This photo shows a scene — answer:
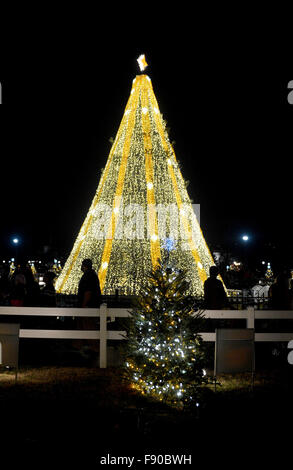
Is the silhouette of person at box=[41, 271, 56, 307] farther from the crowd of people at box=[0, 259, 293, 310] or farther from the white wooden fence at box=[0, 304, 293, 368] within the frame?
the white wooden fence at box=[0, 304, 293, 368]

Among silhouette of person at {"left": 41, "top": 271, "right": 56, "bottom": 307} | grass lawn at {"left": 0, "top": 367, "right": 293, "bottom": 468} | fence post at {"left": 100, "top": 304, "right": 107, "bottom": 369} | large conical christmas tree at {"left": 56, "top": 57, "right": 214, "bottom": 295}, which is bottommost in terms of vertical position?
grass lawn at {"left": 0, "top": 367, "right": 293, "bottom": 468}

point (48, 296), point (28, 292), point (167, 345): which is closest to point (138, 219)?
point (48, 296)

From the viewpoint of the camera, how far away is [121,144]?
18266 mm

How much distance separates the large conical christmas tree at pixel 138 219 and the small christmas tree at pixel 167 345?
974cm

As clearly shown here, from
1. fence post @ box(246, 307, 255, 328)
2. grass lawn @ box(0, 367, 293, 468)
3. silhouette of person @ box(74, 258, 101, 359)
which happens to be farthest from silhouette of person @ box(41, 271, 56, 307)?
fence post @ box(246, 307, 255, 328)

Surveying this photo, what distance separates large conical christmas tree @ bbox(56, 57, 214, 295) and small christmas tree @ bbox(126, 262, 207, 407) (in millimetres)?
9737

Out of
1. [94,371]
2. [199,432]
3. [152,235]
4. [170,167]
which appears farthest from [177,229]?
[199,432]

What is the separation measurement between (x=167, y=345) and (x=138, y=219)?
10.7 metres

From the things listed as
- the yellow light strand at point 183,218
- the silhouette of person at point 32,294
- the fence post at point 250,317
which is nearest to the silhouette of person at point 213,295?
the fence post at point 250,317

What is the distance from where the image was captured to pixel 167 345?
7.34 m

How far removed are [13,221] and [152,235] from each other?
38364 millimetres

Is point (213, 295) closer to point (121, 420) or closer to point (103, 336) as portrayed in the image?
point (103, 336)

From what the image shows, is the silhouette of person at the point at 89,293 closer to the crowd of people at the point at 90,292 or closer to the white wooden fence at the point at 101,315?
the crowd of people at the point at 90,292

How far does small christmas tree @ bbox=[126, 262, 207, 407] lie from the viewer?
24.0 ft
